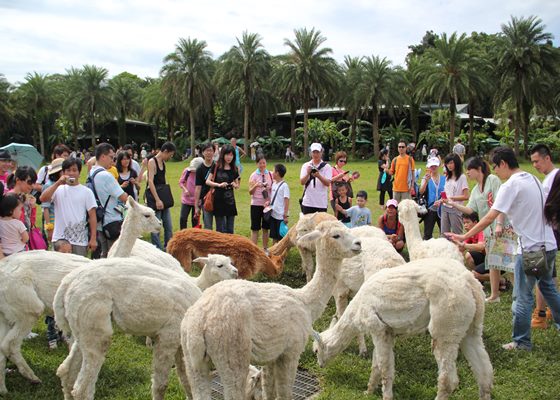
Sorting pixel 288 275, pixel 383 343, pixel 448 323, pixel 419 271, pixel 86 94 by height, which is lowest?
pixel 288 275

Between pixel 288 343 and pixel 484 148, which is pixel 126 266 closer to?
pixel 288 343

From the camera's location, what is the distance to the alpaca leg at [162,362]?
407cm

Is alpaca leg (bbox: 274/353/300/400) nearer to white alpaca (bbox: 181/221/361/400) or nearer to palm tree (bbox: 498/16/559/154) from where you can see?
white alpaca (bbox: 181/221/361/400)

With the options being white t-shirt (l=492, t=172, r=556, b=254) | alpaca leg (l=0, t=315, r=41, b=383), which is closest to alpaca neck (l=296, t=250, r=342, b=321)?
white t-shirt (l=492, t=172, r=556, b=254)

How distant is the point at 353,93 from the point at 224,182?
39.4 meters

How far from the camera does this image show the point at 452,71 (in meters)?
40.8

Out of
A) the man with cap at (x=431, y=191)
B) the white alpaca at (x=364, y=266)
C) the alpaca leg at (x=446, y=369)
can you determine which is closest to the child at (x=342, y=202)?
the man with cap at (x=431, y=191)

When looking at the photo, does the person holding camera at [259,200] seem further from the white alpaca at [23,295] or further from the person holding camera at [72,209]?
the white alpaca at [23,295]

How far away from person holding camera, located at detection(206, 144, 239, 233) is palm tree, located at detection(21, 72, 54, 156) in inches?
1975

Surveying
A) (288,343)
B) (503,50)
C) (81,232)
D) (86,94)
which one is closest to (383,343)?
(288,343)

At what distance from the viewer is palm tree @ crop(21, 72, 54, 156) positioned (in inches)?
2099

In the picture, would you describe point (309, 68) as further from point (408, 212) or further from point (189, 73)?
point (408, 212)

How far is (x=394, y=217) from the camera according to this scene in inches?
349

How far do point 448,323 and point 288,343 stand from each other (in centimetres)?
139
